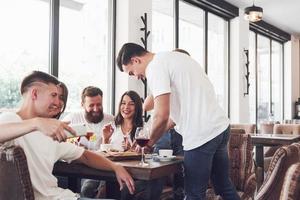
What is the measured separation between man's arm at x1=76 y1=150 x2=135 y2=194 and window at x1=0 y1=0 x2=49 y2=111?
5.36 feet

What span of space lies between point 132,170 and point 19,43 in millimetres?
2147

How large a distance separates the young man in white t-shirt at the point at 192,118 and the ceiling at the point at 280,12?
4848 mm

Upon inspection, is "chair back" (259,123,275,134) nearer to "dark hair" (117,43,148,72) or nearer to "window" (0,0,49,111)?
"window" (0,0,49,111)

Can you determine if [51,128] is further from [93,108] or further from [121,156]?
[93,108]

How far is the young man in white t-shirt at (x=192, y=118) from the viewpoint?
2.11 metres

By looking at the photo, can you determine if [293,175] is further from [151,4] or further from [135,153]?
[151,4]

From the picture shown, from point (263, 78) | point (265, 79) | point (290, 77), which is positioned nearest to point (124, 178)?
point (263, 78)

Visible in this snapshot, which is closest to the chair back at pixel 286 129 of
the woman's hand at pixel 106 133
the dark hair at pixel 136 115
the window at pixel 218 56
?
the window at pixel 218 56

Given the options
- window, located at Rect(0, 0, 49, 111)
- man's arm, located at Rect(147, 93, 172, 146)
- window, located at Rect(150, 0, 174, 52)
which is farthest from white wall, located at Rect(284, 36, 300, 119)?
man's arm, located at Rect(147, 93, 172, 146)

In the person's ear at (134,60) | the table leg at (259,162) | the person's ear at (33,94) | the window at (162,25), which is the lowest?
the table leg at (259,162)

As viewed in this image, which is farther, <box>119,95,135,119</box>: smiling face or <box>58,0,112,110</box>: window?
<box>58,0,112,110</box>: window

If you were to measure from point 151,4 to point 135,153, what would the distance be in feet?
9.80

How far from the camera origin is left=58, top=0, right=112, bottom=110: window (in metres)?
4.01

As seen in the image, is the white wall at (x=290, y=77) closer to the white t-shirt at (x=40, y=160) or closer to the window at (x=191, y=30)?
the window at (x=191, y=30)
